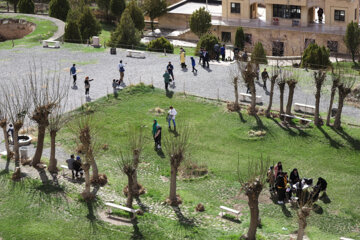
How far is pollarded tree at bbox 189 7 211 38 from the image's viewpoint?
230 feet

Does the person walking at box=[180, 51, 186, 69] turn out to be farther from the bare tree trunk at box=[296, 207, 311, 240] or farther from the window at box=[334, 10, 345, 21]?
→ the window at box=[334, 10, 345, 21]

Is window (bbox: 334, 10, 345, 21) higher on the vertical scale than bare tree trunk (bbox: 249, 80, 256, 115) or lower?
higher

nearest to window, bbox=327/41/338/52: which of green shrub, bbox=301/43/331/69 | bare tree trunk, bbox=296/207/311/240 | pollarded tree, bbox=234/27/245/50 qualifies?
pollarded tree, bbox=234/27/245/50

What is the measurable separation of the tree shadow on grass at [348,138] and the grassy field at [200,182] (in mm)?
53

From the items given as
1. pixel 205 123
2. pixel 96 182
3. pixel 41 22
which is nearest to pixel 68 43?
pixel 41 22

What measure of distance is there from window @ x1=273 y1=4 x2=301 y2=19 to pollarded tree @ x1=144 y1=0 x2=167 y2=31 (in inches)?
532

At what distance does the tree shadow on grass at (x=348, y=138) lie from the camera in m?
34.8

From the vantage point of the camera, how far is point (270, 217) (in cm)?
2844

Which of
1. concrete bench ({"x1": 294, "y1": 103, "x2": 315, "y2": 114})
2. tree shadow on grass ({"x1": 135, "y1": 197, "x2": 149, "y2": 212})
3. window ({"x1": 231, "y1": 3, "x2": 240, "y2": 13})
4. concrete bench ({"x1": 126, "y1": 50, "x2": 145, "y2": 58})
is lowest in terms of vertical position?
tree shadow on grass ({"x1": 135, "y1": 197, "x2": 149, "y2": 212})

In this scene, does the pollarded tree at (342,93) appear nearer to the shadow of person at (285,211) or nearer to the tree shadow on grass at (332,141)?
the tree shadow on grass at (332,141)

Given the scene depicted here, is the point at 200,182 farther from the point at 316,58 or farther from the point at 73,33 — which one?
the point at 73,33

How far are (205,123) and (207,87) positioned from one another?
5820mm

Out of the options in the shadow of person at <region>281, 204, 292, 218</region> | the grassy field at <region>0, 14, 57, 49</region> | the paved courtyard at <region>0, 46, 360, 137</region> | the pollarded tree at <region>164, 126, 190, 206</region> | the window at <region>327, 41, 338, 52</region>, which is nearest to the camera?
the pollarded tree at <region>164, 126, 190, 206</region>

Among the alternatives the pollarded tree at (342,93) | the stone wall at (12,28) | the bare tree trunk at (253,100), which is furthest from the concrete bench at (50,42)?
the pollarded tree at (342,93)
